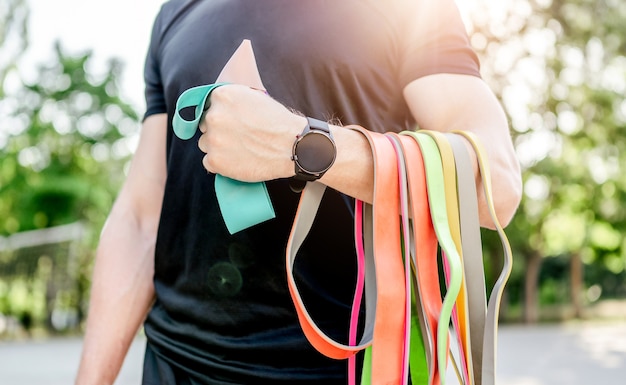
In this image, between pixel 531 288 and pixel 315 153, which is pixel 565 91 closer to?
pixel 531 288

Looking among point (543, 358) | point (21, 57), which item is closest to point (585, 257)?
point (543, 358)

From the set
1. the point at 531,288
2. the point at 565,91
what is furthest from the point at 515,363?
the point at 531,288

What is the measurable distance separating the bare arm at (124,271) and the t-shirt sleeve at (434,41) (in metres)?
0.69

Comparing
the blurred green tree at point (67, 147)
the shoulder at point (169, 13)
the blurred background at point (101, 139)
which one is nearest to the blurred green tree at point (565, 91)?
the blurred background at point (101, 139)

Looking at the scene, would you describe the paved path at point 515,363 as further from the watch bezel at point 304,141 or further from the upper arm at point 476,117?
the watch bezel at point 304,141

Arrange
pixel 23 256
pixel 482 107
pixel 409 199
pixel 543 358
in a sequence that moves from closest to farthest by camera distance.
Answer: pixel 409 199 < pixel 482 107 < pixel 543 358 < pixel 23 256

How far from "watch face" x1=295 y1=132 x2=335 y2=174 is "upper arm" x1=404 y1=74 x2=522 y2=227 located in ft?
0.86

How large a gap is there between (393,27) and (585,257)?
126ft

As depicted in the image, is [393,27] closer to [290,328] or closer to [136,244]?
[290,328]

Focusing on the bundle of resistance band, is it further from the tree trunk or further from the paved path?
the tree trunk

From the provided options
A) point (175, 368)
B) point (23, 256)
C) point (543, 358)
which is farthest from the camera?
point (23, 256)

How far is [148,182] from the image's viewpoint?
168 cm

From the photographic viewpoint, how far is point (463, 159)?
1.03 m

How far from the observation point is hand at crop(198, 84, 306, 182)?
101 centimetres
